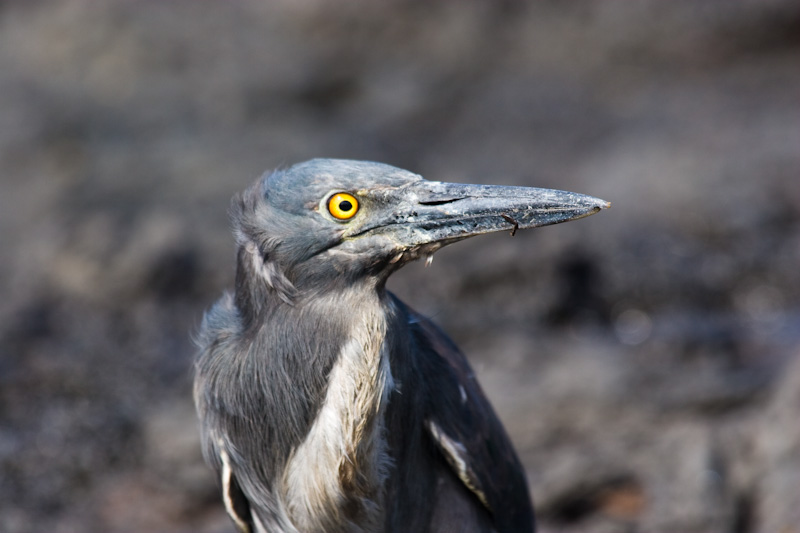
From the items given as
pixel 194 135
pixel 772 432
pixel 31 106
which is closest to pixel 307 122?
pixel 194 135

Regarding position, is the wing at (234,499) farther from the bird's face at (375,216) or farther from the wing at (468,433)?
the bird's face at (375,216)

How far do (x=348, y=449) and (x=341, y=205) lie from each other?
0.80 m

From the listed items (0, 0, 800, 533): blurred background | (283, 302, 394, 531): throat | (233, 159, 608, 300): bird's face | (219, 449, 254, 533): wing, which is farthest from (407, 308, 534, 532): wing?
(0, 0, 800, 533): blurred background

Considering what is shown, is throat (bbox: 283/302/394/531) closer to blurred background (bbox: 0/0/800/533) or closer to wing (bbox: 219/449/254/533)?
wing (bbox: 219/449/254/533)

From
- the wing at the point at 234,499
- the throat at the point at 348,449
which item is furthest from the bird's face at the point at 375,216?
the wing at the point at 234,499

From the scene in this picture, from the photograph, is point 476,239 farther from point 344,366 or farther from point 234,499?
point 344,366

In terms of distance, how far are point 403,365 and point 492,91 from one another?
6.78m

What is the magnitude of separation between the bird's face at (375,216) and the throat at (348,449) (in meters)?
0.21

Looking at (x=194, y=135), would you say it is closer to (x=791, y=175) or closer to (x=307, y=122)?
(x=307, y=122)

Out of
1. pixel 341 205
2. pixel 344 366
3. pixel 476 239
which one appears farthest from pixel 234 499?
pixel 476 239

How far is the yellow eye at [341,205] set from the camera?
2.59 meters

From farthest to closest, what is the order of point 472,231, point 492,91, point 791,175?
point 492,91 → point 791,175 → point 472,231

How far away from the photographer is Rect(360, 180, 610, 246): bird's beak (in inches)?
102

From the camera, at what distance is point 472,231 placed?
2.61 m
